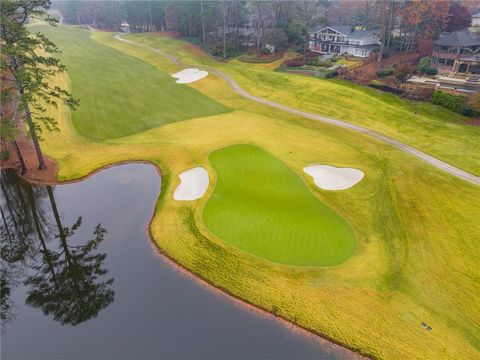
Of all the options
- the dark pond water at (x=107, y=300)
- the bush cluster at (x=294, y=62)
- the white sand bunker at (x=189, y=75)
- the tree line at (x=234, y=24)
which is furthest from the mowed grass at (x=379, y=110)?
the dark pond water at (x=107, y=300)

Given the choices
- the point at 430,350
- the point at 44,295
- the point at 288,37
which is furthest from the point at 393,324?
the point at 288,37

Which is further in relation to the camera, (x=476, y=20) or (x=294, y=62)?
(x=294, y=62)

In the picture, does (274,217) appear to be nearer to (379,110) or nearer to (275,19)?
(379,110)

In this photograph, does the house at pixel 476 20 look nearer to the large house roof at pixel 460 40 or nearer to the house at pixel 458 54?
the house at pixel 458 54

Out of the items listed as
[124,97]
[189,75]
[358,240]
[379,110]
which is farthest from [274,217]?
[189,75]

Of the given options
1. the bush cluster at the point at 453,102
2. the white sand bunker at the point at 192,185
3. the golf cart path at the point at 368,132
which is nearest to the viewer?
the white sand bunker at the point at 192,185

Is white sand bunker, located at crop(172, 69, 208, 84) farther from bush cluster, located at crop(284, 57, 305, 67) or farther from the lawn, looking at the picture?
the lawn
